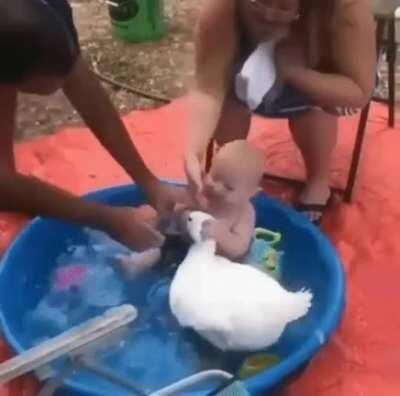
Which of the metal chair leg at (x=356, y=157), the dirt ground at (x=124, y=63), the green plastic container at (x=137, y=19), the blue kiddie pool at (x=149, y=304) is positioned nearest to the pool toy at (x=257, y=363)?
the blue kiddie pool at (x=149, y=304)

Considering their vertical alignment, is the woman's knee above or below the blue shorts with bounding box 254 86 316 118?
below

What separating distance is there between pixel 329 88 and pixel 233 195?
10.5 inches

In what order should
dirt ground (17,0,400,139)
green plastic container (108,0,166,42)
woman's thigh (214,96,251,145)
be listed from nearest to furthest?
1. woman's thigh (214,96,251,145)
2. dirt ground (17,0,400,139)
3. green plastic container (108,0,166,42)

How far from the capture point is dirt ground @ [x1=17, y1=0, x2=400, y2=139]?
2.31 metres

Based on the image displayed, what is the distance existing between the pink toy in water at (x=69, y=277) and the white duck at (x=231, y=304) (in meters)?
0.25

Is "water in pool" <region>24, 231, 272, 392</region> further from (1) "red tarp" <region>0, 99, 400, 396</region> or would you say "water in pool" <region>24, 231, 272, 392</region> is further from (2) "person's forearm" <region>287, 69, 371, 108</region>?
(2) "person's forearm" <region>287, 69, 371, 108</region>

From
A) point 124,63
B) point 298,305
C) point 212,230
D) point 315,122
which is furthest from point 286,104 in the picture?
point 124,63

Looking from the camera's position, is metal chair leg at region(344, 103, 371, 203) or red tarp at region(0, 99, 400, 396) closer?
red tarp at region(0, 99, 400, 396)

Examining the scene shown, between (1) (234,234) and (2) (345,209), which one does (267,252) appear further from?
(2) (345,209)

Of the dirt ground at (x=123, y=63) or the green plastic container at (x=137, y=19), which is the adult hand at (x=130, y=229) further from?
the green plastic container at (x=137, y=19)

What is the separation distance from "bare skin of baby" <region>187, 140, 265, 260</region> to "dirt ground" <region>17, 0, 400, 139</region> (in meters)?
0.80

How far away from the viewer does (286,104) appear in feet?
5.63

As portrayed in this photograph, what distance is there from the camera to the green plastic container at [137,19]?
2.65 meters

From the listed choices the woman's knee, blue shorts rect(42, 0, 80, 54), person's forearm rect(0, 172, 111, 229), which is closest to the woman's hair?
blue shorts rect(42, 0, 80, 54)
